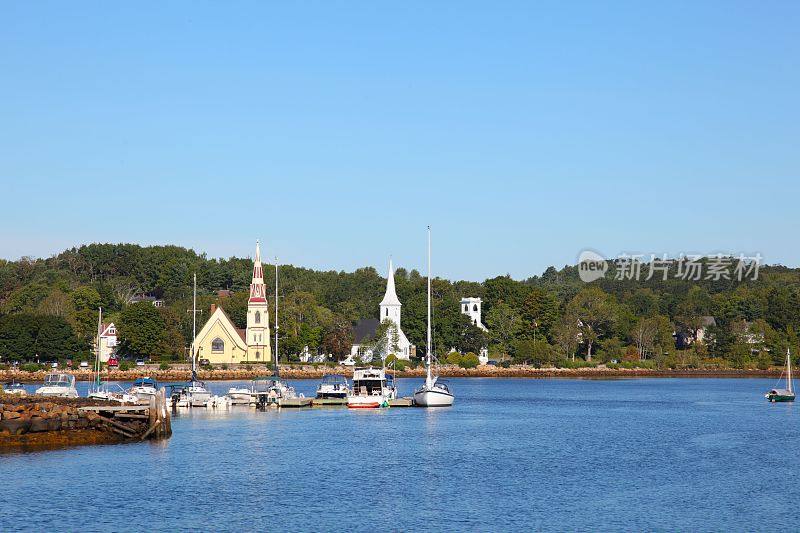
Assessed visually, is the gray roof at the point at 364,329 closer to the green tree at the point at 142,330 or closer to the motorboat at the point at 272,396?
the green tree at the point at 142,330

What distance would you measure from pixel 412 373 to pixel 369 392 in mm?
72648

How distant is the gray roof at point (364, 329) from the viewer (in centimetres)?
17171

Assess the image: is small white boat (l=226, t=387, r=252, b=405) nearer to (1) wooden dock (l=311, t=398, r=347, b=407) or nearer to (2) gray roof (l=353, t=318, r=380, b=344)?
(1) wooden dock (l=311, t=398, r=347, b=407)

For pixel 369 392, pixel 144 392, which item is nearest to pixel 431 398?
pixel 369 392

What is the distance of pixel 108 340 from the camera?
5881 inches

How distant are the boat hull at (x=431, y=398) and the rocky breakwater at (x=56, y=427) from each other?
94.0 feet

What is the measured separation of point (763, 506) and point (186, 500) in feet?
75.2

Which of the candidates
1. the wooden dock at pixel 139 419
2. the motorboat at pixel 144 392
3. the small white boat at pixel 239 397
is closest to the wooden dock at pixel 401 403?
the small white boat at pixel 239 397

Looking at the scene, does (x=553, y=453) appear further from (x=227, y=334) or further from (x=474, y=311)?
(x=474, y=311)

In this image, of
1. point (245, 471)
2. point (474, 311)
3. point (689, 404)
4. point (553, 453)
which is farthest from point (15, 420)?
point (474, 311)

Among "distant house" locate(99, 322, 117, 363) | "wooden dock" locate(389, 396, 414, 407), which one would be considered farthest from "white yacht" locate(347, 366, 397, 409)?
"distant house" locate(99, 322, 117, 363)

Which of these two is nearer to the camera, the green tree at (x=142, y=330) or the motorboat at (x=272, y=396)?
the motorboat at (x=272, y=396)

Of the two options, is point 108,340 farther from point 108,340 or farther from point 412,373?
point 412,373

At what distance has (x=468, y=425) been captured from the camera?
70.9 meters
